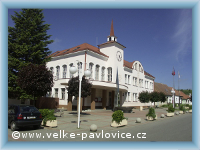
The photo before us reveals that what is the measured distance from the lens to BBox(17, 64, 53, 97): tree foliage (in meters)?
15.8

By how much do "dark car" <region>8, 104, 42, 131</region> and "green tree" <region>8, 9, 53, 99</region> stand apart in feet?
35.0

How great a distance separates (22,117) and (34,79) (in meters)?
5.91

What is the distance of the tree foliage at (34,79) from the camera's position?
51.7ft

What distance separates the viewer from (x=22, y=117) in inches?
406

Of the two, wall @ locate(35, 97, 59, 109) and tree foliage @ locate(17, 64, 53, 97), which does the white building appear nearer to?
wall @ locate(35, 97, 59, 109)

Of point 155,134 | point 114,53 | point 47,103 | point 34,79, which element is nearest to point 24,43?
point 34,79

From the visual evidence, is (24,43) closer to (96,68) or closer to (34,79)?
(34,79)

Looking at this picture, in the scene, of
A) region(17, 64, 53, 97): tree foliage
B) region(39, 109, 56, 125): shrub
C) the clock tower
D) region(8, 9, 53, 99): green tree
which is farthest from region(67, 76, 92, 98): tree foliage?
the clock tower

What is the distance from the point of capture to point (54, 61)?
3325 centimetres

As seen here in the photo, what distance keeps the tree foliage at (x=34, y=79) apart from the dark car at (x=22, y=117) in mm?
4812
